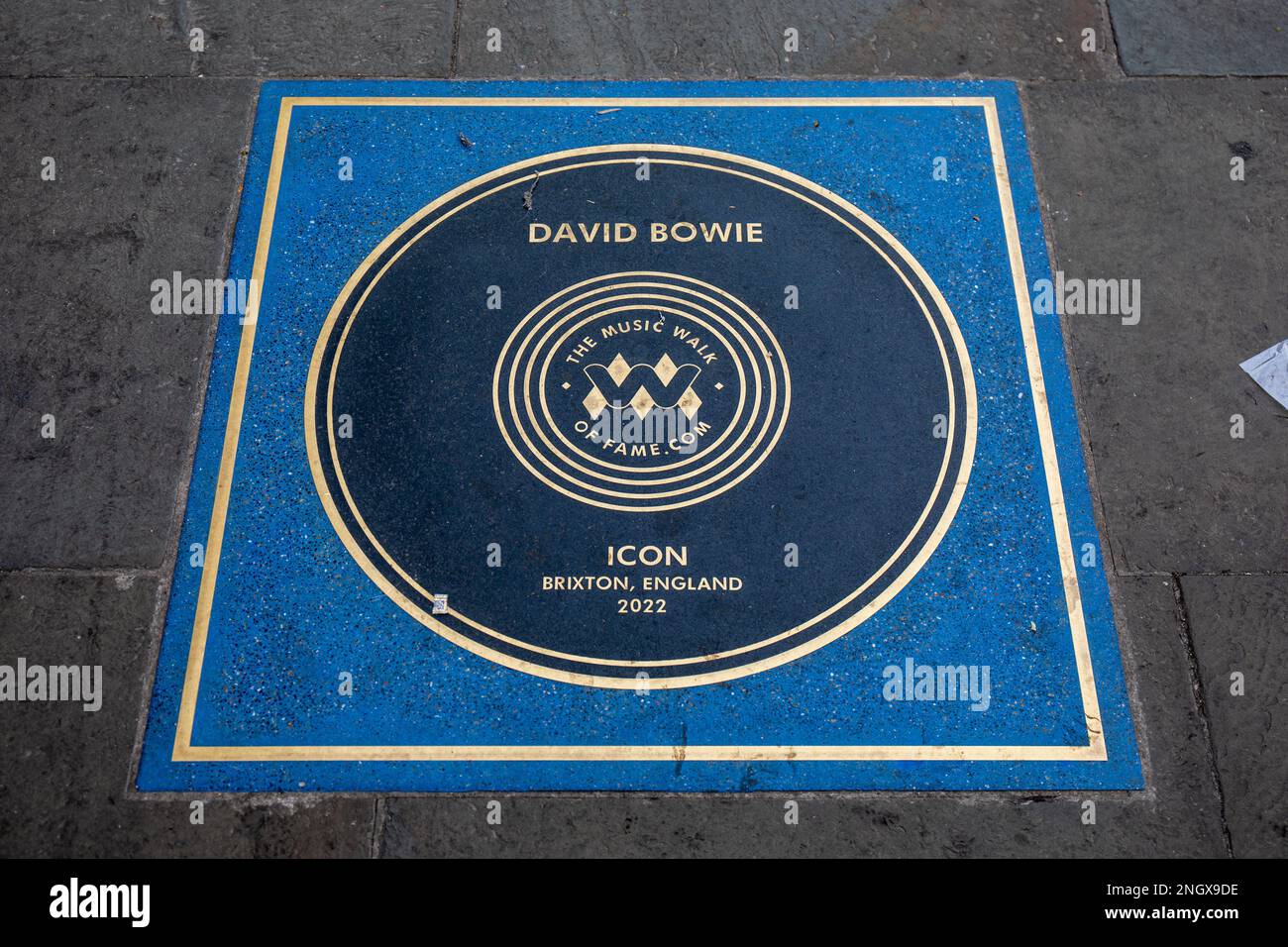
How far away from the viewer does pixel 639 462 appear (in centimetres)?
490

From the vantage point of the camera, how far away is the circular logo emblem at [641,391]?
4.88m

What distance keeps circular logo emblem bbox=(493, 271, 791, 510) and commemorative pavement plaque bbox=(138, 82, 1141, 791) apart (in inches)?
0.7

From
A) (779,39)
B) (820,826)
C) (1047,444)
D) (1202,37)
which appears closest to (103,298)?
(779,39)

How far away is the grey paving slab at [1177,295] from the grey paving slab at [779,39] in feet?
1.19

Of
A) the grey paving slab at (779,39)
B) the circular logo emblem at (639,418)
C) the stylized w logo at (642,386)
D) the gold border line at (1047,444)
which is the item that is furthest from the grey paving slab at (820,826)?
the grey paving slab at (779,39)

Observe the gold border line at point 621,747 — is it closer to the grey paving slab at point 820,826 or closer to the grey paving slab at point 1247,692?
the grey paving slab at point 820,826

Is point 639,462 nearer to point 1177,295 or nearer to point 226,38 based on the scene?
point 1177,295

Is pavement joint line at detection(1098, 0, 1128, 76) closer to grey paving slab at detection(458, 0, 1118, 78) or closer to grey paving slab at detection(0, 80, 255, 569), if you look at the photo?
grey paving slab at detection(458, 0, 1118, 78)

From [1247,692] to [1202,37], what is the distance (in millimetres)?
3813

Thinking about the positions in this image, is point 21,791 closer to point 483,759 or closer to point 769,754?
point 483,759

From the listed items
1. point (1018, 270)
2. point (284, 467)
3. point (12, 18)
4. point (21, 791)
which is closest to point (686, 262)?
point (1018, 270)

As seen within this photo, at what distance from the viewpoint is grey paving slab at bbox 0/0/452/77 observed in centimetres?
594

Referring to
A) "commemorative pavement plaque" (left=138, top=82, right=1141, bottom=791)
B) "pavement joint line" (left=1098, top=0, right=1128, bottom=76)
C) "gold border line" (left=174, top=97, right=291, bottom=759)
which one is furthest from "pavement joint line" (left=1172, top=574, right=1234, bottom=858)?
"gold border line" (left=174, top=97, right=291, bottom=759)

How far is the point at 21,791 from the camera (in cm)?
433
